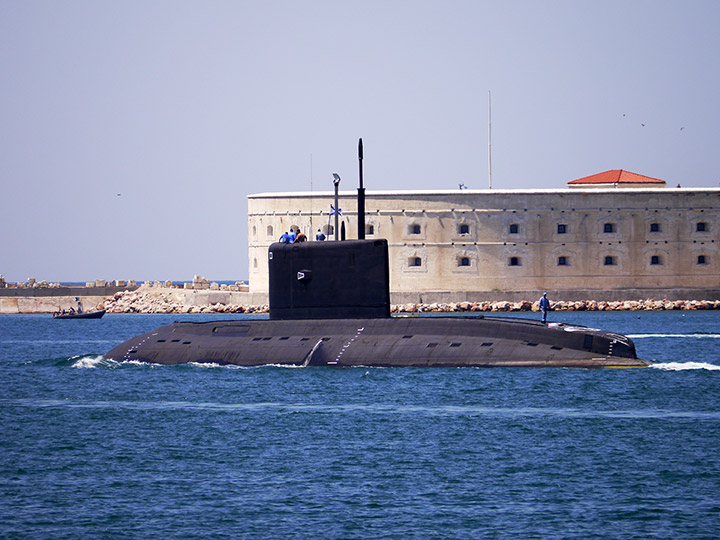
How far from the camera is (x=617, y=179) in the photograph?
255 ft

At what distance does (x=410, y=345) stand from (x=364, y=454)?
8523 mm

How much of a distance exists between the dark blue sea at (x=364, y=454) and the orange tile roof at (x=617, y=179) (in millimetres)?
50961

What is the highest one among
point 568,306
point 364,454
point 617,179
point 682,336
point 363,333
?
point 617,179

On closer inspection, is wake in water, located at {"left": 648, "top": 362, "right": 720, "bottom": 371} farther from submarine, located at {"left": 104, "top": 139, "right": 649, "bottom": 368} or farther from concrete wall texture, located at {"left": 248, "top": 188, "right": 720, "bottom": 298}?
concrete wall texture, located at {"left": 248, "top": 188, "right": 720, "bottom": 298}

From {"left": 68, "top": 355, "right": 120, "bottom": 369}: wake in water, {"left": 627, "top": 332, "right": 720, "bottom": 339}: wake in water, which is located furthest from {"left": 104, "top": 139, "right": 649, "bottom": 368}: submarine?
{"left": 627, "top": 332, "right": 720, "bottom": 339}: wake in water

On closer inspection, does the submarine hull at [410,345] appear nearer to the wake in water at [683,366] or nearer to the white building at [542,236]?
the wake in water at [683,366]

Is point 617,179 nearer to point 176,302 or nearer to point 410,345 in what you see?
point 176,302

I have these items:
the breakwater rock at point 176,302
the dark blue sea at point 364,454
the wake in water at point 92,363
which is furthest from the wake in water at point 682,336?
the breakwater rock at point 176,302

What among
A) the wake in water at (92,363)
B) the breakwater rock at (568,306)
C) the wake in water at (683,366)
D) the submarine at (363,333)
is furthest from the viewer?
the breakwater rock at (568,306)

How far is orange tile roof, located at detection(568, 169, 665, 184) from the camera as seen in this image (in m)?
77.7

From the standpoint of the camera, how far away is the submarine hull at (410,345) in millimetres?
24406

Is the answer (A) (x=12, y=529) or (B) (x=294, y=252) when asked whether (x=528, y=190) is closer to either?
(B) (x=294, y=252)

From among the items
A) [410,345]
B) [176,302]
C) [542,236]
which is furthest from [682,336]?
[176,302]

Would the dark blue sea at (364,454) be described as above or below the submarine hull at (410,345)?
below
